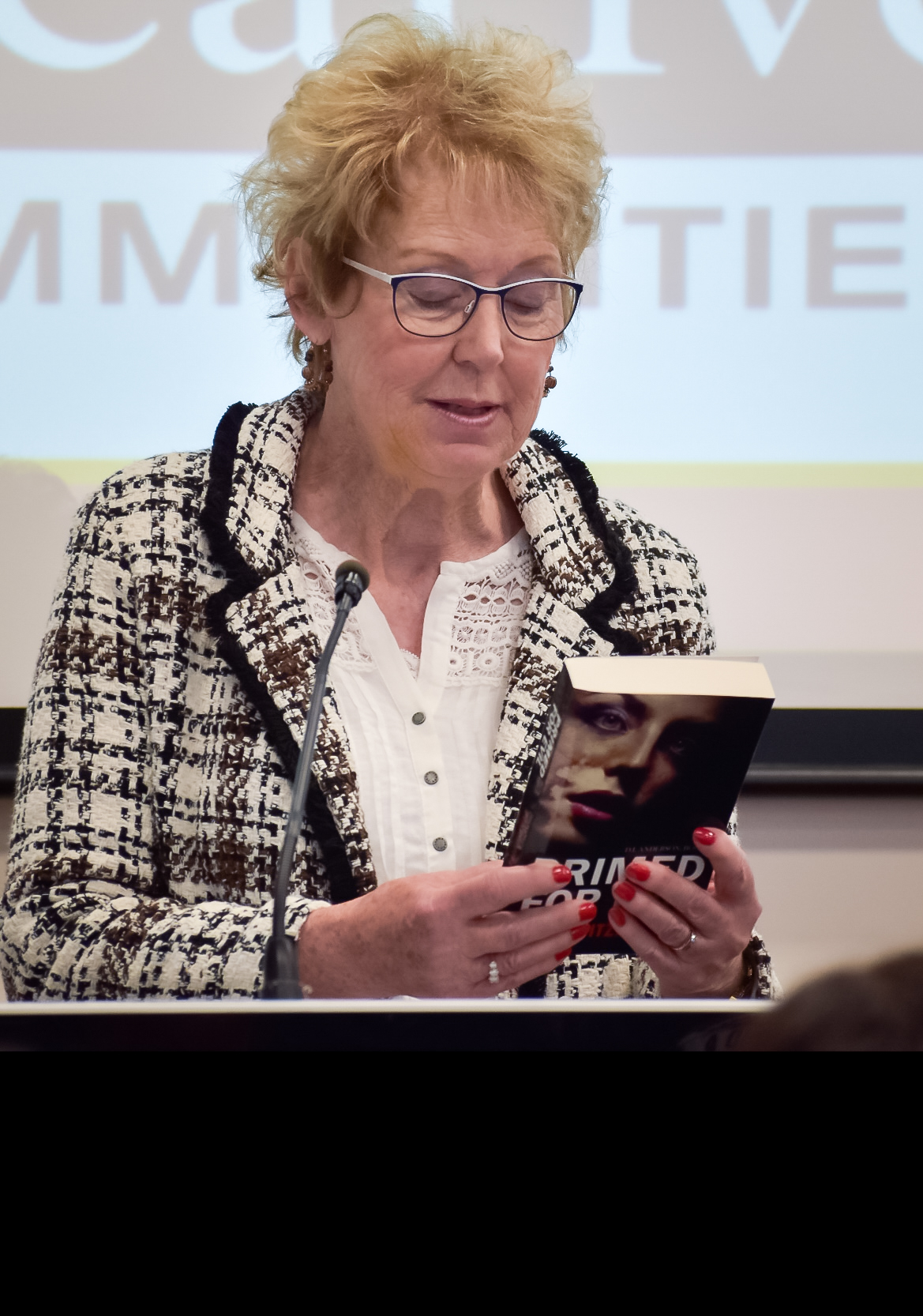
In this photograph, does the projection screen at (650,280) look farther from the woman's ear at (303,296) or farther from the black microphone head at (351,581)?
the black microphone head at (351,581)

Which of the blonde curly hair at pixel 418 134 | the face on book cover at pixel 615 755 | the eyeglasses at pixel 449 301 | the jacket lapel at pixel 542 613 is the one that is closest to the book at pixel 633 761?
the face on book cover at pixel 615 755

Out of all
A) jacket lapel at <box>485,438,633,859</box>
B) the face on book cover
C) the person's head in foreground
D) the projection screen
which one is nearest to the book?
the face on book cover

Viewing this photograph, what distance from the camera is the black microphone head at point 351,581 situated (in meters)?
1.03

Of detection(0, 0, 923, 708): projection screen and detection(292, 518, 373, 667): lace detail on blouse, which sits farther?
detection(0, 0, 923, 708): projection screen

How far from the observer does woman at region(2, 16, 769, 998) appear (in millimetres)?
1231

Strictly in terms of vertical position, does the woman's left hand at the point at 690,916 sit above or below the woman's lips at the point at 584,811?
below

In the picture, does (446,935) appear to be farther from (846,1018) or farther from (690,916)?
(846,1018)

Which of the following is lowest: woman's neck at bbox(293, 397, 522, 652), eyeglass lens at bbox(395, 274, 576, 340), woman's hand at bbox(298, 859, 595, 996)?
woman's hand at bbox(298, 859, 595, 996)

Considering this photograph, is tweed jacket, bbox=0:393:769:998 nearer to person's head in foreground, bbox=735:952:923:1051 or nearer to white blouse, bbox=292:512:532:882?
white blouse, bbox=292:512:532:882

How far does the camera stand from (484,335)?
131cm

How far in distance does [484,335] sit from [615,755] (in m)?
0.55

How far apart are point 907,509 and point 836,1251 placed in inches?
75.3

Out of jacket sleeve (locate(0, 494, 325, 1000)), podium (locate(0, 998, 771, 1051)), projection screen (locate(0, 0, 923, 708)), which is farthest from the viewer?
projection screen (locate(0, 0, 923, 708))

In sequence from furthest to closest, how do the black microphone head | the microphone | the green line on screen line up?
the green line on screen
the black microphone head
the microphone
